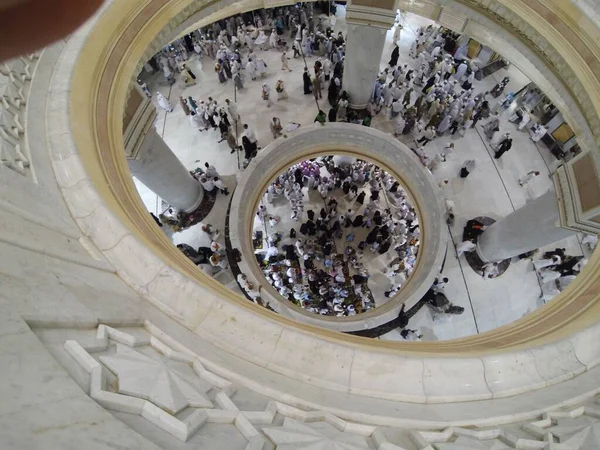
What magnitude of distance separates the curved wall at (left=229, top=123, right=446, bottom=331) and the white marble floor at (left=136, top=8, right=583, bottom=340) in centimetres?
67

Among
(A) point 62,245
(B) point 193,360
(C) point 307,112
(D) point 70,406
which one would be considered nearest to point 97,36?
(A) point 62,245

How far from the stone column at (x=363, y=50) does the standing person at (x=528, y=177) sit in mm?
5369

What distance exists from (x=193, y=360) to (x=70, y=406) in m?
1.20

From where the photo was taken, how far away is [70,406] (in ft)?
6.00

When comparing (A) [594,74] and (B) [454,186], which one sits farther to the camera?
(B) [454,186]

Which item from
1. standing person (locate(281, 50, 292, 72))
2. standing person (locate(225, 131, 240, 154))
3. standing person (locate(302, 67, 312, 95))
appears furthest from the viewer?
standing person (locate(281, 50, 292, 72))

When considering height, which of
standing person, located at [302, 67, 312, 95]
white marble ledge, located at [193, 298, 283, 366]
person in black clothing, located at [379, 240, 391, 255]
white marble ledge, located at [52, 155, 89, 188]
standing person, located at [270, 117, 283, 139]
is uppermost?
standing person, located at [302, 67, 312, 95]

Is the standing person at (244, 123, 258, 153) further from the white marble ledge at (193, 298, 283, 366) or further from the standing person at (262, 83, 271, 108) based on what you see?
the white marble ledge at (193, 298, 283, 366)

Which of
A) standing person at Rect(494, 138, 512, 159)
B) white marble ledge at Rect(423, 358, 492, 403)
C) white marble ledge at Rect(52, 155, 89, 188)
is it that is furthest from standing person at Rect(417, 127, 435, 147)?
white marble ledge at Rect(52, 155, 89, 188)

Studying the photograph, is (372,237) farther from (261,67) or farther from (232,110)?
(261,67)

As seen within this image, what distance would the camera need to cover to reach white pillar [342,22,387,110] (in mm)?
9919

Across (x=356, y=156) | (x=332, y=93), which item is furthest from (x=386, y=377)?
(x=332, y=93)

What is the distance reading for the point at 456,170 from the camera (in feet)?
38.0

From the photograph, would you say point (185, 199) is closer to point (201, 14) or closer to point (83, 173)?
→ point (201, 14)
